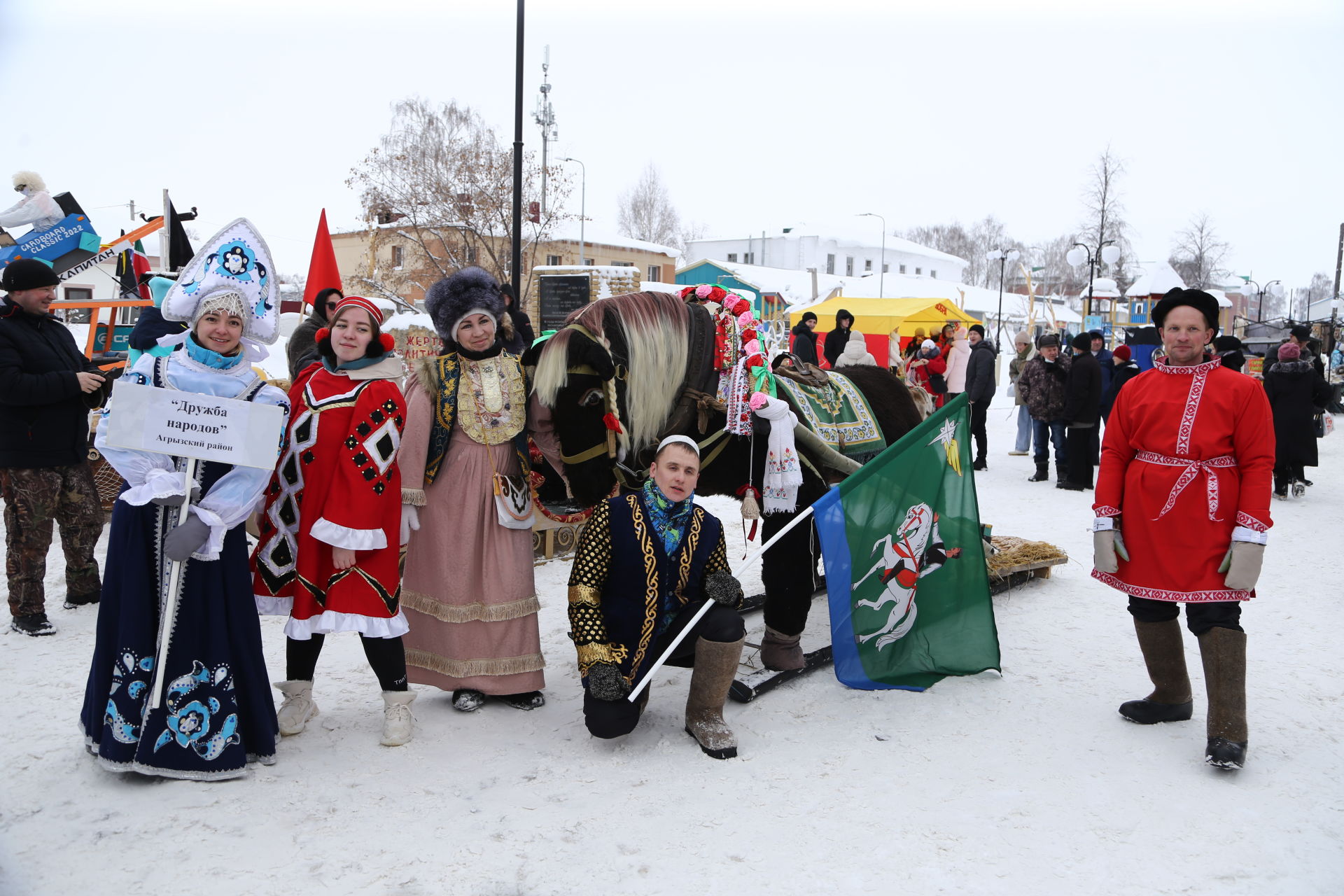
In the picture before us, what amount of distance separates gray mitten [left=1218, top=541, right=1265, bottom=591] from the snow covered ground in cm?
71

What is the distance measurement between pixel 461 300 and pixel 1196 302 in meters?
2.82

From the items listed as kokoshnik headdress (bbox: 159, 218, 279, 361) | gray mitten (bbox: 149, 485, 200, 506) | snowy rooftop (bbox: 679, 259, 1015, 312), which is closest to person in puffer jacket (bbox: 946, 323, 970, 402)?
kokoshnik headdress (bbox: 159, 218, 279, 361)

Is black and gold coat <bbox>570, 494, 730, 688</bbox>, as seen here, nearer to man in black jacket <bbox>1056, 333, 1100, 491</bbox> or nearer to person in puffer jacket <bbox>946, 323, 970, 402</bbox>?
man in black jacket <bbox>1056, 333, 1100, 491</bbox>

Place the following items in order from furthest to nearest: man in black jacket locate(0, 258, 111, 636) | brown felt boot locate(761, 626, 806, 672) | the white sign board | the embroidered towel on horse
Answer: man in black jacket locate(0, 258, 111, 636) → the embroidered towel on horse → brown felt boot locate(761, 626, 806, 672) → the white sign board

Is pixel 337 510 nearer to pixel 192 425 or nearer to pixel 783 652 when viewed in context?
pixel 192 425

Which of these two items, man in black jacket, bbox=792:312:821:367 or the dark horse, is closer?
the dark horse

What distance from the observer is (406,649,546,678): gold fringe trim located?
3469 mm

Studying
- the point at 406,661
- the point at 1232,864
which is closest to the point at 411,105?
the point at 406,661

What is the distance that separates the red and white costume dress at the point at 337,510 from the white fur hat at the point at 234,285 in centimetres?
30

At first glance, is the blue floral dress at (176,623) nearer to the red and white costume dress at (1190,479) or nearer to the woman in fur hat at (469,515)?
the woman in fur hat at (469,515)

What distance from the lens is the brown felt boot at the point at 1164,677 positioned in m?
3.43

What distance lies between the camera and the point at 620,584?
127 inches

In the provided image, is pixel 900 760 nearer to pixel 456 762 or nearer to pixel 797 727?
pixel 797 727

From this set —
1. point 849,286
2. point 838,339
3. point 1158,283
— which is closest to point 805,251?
point 849,286
